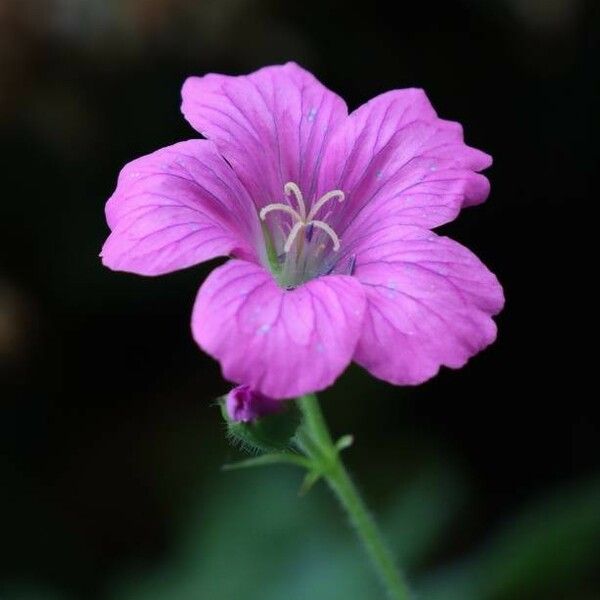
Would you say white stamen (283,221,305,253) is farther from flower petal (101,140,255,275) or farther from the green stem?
the green stem

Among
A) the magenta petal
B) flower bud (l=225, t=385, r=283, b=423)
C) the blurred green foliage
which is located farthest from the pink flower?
the blurred green foliage

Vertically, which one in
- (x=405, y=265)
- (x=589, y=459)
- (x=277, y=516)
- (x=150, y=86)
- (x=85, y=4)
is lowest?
(x=589, y=459)

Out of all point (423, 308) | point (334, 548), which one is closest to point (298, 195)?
point (423, 308)

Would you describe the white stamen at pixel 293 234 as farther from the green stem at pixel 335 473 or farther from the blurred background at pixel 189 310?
the blurred background at pixel 189 310

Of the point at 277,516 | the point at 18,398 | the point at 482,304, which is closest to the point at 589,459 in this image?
the point at 277,516

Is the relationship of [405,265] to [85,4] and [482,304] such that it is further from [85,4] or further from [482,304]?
[85,4]
